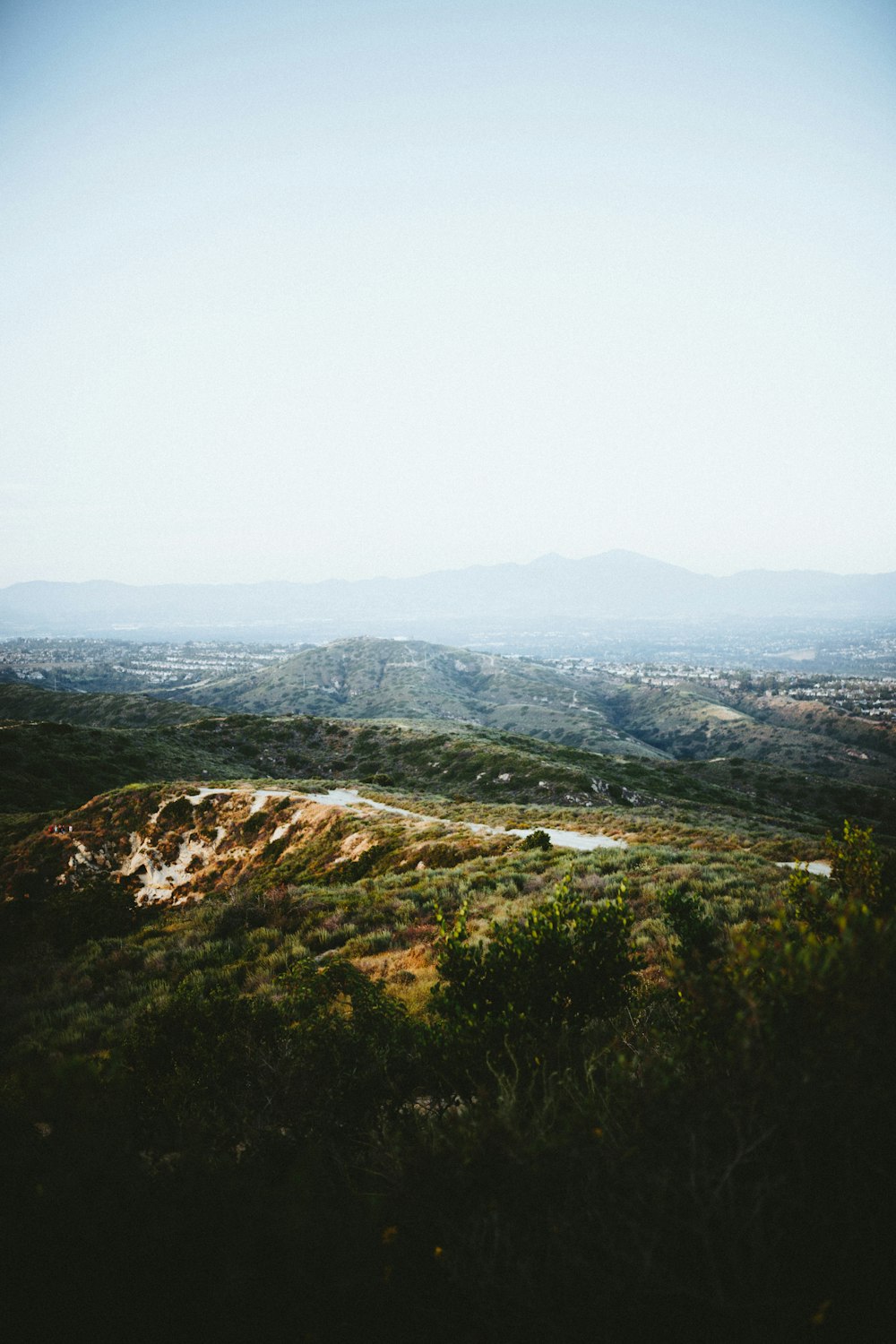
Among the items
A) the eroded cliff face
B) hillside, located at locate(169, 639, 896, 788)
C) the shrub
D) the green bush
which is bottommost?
hillside, located at locate(169, 639, 896, 788)

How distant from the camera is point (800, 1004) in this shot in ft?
14.9

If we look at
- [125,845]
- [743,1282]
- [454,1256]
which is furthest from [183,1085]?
[125,845]

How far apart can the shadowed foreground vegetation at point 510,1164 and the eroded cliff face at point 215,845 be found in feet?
46.9

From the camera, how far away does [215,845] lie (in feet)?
90.6

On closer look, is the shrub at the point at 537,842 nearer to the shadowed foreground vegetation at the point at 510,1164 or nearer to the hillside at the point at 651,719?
the shadowed foreground vegetation at the point at 510,1164

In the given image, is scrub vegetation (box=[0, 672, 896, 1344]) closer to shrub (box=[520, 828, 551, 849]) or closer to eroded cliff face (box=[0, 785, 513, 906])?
shrub (box=[520, 828, 551, 849])

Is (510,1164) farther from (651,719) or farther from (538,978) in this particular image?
(651,719)

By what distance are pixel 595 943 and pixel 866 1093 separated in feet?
12.4

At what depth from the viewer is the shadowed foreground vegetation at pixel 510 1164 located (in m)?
3.46

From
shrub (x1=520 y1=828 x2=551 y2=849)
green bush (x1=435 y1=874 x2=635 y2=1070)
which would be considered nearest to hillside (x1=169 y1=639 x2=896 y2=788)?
shrub (x1=520 y1=828 x2=551 y2=849)

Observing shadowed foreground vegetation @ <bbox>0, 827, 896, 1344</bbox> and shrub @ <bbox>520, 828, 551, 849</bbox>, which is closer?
shadowed foreground vegetation @ <bbox>0, 827, 896, 1344</bbox>

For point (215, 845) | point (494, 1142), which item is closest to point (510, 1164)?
point (494, 1142)

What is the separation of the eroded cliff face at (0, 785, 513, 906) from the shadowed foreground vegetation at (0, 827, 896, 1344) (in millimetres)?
14308

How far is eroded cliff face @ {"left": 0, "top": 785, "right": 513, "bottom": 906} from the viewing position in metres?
23.0
